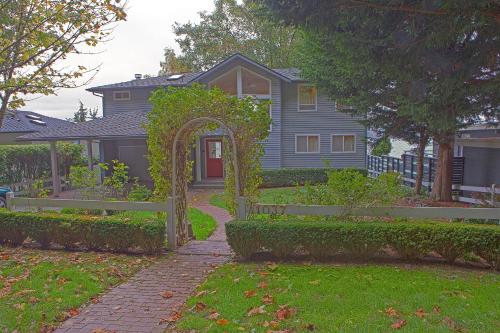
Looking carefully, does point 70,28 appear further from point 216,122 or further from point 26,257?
point 26,257

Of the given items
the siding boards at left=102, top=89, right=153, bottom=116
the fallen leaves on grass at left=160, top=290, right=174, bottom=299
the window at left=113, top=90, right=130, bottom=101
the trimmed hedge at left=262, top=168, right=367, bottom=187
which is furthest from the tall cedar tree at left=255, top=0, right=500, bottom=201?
the window at left=113, top=90, right=130, bottom=101

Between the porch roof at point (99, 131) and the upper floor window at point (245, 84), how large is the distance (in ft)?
15.3

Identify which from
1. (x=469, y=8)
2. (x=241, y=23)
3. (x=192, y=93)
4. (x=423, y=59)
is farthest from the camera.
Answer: (x=241, y=23)

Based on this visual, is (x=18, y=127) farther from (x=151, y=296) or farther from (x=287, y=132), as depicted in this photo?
(x=151, y=296)

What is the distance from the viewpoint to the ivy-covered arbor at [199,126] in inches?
303

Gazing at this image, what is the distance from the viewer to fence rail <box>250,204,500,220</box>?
6.47 m

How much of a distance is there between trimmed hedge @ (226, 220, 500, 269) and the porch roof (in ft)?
39.1

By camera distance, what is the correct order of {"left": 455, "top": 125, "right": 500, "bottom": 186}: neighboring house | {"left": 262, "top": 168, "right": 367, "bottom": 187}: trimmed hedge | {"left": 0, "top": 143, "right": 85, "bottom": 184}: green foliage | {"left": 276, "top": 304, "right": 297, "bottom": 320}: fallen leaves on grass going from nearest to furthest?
{"left": 276, "top": 304, "right": 297, "bottom": 320}: fallen leaves on grass, {"left": 455, "top": 125, "right": 500, "bottom": 186}: neighboring house, {"left": 0, "top": 143, "right": 85, "bottom": 184}: green foliage, {"left": 262, "top": 168, "right": 367, "bottom": 187}: trimmed hedge

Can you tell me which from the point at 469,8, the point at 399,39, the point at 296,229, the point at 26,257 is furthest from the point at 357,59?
the point at 26,257

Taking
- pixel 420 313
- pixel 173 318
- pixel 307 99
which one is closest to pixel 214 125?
pixel 173 318

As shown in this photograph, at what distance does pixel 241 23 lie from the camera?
126 ft

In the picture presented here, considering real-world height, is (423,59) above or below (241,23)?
below

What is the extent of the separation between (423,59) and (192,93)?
4120 mm

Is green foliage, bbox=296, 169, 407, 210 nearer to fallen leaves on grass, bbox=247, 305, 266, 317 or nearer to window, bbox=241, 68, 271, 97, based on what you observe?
fallen leaves on grass, bbox=247, 305, 266, 317
